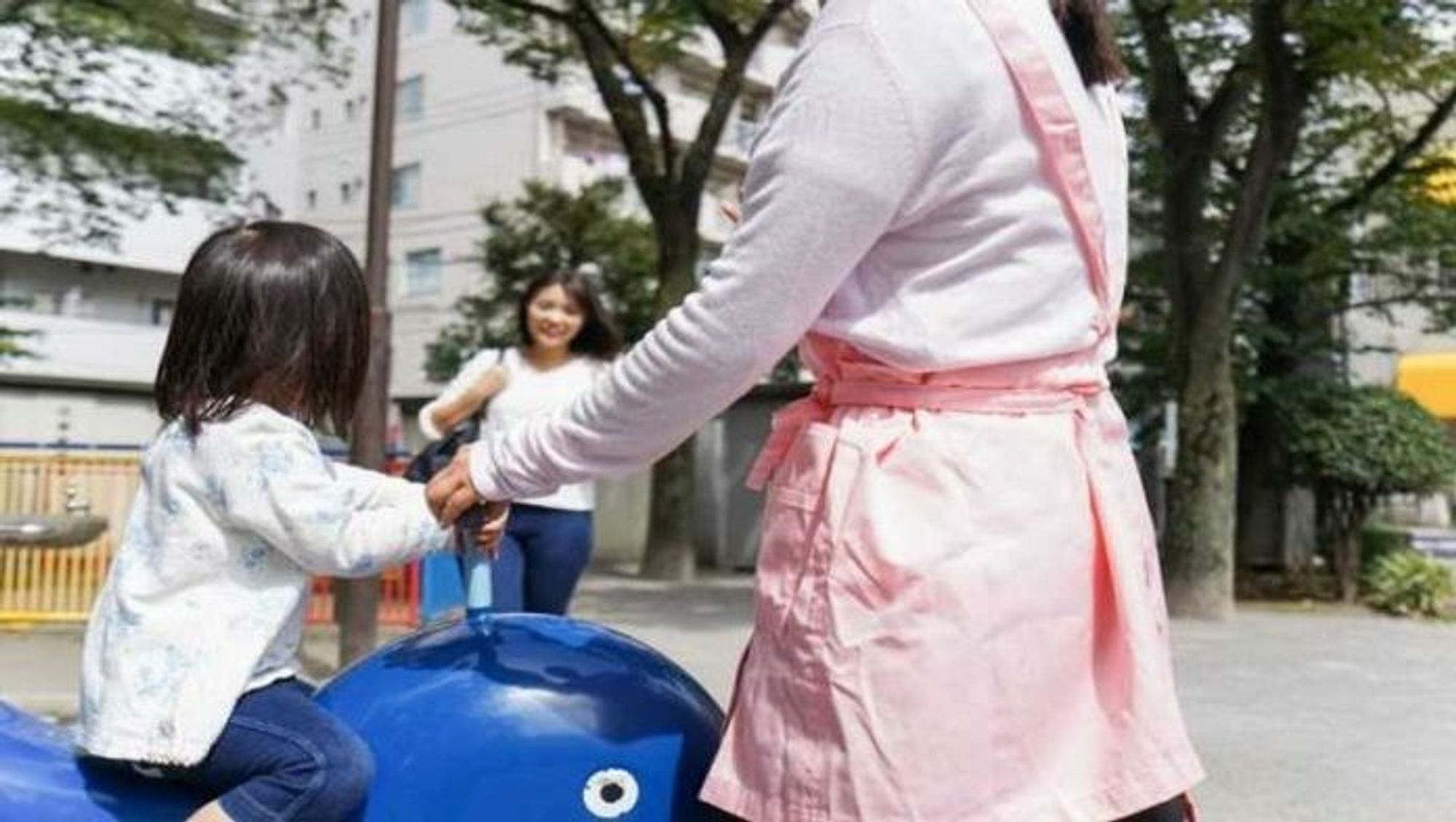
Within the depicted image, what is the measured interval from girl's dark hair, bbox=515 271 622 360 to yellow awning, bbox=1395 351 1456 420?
2264 cm

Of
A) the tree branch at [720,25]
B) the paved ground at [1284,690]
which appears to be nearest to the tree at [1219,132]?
the paved ground at [1284,690]

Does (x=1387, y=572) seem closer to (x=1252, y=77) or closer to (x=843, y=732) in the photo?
(x=1252, y=77)

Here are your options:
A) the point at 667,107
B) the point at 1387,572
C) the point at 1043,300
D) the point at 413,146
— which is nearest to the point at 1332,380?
the point at 1387,572

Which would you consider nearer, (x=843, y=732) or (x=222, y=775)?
(x=843, y=732)

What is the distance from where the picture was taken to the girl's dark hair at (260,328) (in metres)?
2.01

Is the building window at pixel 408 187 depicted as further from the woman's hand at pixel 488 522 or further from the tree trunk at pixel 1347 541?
the woman's hand at pixel 488 522

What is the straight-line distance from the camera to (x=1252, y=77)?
11992 mm

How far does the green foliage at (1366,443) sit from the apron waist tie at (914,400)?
13.4m

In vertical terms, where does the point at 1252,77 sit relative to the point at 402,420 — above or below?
above

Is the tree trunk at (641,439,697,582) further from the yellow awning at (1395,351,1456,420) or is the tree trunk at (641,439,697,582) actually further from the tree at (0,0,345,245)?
the yellow awning at (1395,351,1456,420)

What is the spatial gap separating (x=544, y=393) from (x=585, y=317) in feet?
0.98

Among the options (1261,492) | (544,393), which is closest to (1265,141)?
(1261,492)

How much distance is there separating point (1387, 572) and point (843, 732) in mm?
13375

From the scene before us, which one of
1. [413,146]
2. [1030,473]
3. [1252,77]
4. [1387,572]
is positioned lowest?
[1387,572]
